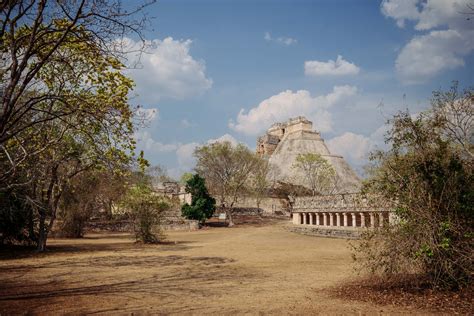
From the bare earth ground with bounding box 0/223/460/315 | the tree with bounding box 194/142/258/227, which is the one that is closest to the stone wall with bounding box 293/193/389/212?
the bare earth ground with bounding box 0/223/460/315

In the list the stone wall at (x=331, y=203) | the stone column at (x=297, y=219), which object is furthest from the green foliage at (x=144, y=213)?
the stone column at (x=297, y=219)

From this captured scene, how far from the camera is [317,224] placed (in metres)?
27.1

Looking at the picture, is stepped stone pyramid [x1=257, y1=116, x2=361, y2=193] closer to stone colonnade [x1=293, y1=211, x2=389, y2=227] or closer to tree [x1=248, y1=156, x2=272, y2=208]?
tree [x1=248, y1=156, x2=272, y2=208]

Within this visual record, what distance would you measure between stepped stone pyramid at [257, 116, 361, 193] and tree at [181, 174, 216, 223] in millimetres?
25327

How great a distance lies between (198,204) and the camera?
42.4 meters

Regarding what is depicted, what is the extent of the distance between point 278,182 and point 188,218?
83.0ft

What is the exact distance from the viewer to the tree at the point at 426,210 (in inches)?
Result: 284

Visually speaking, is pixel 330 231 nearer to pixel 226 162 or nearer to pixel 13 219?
pixel 13 219

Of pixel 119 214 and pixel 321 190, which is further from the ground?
pixel 321 190

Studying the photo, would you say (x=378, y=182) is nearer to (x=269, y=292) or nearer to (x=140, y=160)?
(x=269, y=292)

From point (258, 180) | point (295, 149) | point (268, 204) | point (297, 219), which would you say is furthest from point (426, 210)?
point (295, 149)

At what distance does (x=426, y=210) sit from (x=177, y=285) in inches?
242

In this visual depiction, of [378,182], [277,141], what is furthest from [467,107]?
[277,141]

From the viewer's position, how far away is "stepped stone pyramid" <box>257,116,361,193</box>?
72.7 m
